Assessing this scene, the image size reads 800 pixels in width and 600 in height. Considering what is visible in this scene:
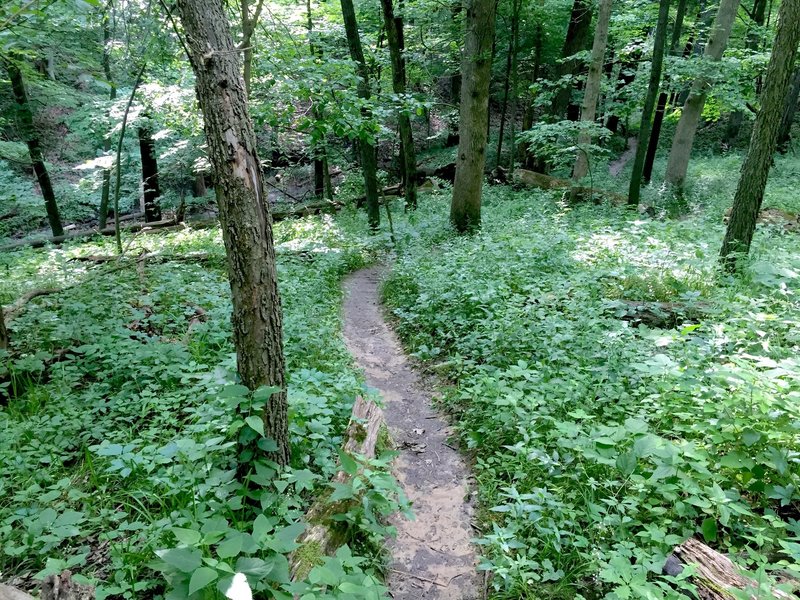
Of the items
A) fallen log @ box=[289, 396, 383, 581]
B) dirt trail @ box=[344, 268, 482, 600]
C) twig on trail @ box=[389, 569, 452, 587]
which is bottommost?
dirt trail @ box=[344, 268, 482, 600]

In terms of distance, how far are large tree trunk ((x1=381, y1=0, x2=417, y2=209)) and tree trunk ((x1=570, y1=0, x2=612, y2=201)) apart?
16.0 feet

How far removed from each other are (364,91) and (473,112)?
2.73 metres

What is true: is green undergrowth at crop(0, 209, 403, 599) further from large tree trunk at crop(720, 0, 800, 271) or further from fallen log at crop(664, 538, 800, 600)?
large tree trunk at crop(720, 0, 800, 271)

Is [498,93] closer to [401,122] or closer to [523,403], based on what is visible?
[401,122]

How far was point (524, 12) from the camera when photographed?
1565 cm

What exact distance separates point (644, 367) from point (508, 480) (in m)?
1.44

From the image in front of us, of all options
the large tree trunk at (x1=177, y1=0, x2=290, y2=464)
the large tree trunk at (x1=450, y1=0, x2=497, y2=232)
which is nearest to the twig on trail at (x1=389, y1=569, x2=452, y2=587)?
the large tree trunk at (x1=177, y1=0, x2=290, y2=464)

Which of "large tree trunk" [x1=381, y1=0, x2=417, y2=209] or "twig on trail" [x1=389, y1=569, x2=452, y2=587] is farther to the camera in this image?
"large tree trunk" [x1=381, y1=0, x2=417, y2=209]

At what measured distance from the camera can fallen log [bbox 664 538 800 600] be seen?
7.21ft

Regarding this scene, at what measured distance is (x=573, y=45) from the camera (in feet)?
57.0

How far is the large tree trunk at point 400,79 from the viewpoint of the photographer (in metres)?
12.1

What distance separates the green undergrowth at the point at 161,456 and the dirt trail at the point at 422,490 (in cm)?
28

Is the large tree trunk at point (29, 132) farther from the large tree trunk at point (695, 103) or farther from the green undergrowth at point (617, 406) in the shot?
the large tree trunk at point (695, 103)

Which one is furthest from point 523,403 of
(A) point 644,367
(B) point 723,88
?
(B) point 723,88
